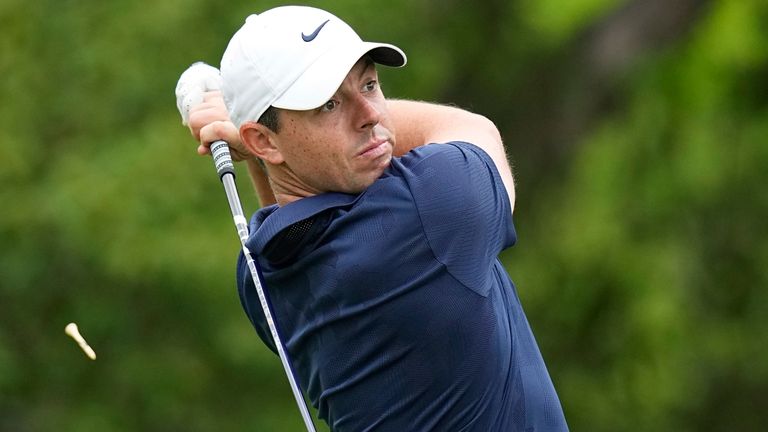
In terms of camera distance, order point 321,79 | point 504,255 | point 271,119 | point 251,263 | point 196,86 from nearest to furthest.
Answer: point 321,79, point 271,119, point 251,263, point 196,86, point 504,255

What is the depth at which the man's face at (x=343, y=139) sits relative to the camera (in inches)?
133

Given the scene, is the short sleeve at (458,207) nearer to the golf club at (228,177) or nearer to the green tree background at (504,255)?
the golf club at (228,177)

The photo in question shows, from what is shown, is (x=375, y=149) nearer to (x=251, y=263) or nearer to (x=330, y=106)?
(x=330, y=106)

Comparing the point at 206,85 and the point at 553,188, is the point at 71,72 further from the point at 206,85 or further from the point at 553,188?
the point at 206,85

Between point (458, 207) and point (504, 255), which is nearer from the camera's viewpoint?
point (458, 207)

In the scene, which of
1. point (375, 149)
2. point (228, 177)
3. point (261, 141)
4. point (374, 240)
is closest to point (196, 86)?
point (228, 177)

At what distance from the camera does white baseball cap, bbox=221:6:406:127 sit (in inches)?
131

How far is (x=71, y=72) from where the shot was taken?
11.4 m

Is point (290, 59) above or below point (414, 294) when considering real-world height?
above

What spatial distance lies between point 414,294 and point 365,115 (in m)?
0.39

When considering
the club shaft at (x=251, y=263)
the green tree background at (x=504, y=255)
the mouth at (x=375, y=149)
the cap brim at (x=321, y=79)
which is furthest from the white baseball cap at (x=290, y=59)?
the green tree background at (x=504, y=255)

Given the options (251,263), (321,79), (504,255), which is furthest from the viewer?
(504,255)

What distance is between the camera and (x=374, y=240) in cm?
334

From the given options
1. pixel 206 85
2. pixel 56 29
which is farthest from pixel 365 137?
pixel 56 29
